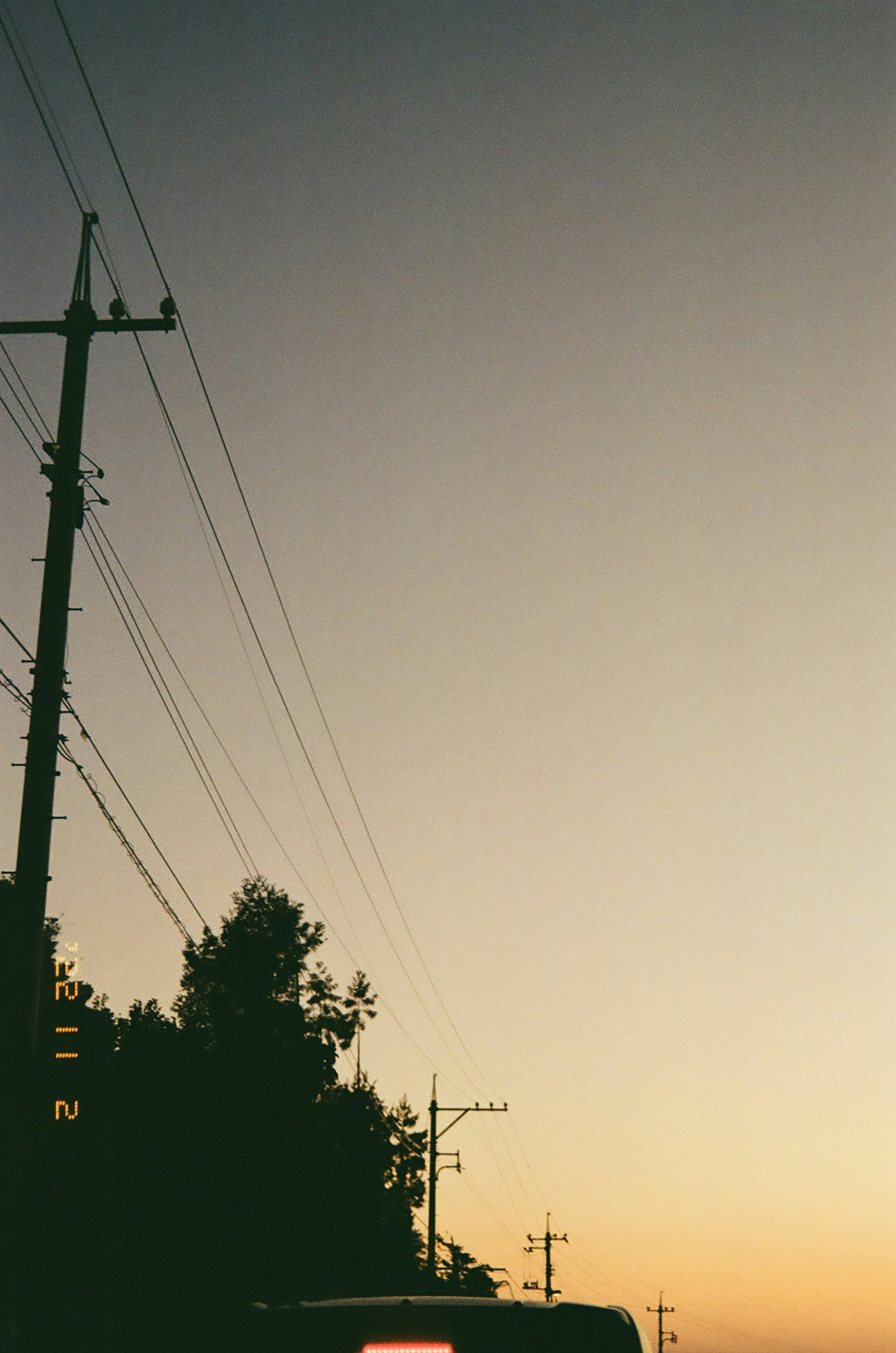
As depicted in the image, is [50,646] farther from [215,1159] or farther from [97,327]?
[215,1159]

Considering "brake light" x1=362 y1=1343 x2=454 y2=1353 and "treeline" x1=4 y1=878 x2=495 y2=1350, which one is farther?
"treeline" x1=4 y1=878 x2=495 y2=1350

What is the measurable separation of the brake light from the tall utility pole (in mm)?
9203

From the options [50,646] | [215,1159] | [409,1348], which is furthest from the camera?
[215,1159]

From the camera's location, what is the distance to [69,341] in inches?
623

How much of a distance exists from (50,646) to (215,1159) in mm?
30965

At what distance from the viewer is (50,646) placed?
14.3 m

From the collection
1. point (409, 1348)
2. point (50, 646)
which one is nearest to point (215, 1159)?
point (50, 646)

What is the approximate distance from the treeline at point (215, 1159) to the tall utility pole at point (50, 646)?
41cm

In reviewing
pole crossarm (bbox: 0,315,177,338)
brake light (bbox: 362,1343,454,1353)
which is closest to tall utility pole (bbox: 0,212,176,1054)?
pole crossarm (bbox: 0,315,177,338)

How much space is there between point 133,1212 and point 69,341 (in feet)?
84.3

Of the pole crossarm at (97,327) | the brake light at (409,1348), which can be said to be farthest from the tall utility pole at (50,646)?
the brake light at (409,1348)

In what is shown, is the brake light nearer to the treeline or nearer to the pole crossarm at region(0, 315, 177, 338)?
the treeline

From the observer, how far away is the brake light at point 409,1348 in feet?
13.7

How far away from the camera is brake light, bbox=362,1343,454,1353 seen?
419 cm
